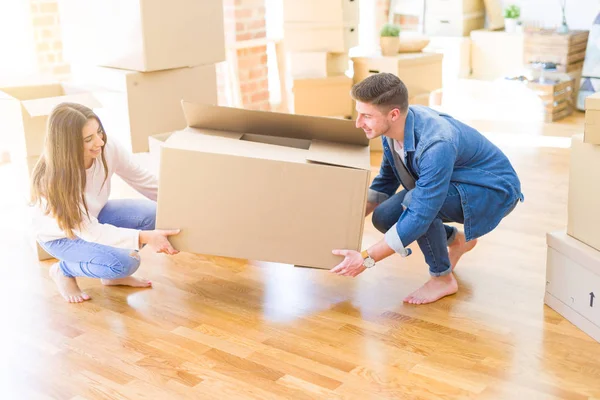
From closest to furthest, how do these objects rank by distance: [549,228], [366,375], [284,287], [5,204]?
[366,375], [284,287], [549,228], [5,204]

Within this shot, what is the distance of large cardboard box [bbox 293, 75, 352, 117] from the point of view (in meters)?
4.22

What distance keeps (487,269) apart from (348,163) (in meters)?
0.85

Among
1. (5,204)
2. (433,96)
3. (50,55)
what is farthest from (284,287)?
(433,96)

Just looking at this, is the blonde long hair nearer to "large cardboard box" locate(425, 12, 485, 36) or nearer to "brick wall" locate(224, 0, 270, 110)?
"brick wall" locate(224, 0, 270, 110)

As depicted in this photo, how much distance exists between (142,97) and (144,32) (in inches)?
10.0

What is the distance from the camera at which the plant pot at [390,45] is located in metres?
4.34

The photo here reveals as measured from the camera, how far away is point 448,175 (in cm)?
216

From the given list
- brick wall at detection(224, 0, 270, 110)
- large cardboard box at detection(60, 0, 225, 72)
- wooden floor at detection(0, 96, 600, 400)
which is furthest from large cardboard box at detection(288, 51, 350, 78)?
wooden floor at detection(0, 96, 600, 400)

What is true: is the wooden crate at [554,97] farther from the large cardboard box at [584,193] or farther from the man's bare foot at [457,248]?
the large cardboard box at [584,193]

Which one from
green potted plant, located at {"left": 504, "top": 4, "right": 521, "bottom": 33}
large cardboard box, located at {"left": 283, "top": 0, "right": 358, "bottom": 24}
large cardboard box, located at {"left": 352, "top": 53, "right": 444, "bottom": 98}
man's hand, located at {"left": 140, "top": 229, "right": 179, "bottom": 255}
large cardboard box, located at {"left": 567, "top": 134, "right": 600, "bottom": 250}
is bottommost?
man's hand, located at {"left": 140, "top": 229, "right": 179, "bottom": 255}

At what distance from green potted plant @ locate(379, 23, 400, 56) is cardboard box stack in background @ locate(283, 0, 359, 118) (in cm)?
16

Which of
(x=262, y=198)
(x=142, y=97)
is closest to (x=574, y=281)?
(x=262, y=198)

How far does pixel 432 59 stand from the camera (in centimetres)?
445

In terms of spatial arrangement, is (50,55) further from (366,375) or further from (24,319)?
(366,375)
